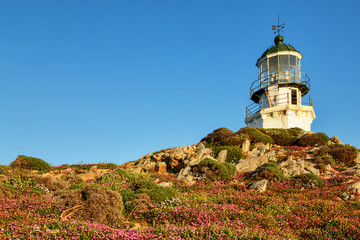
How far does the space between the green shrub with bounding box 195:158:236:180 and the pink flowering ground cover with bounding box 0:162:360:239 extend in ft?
10.8

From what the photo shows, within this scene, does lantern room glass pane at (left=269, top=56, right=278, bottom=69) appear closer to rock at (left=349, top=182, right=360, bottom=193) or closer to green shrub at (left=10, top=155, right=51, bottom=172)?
rock at (left=349, top=182, right=360, bottom=193)

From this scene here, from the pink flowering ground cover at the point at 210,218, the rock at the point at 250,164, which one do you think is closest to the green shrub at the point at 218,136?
the rock at the point at 250,164

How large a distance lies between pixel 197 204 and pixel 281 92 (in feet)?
111

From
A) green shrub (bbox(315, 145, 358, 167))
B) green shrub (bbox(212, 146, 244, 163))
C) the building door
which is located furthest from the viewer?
the building door

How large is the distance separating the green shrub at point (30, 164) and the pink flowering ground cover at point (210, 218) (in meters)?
11.4

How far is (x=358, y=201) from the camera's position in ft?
48.5

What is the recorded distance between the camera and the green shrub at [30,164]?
24.2 m

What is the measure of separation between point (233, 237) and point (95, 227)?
357 centimetres

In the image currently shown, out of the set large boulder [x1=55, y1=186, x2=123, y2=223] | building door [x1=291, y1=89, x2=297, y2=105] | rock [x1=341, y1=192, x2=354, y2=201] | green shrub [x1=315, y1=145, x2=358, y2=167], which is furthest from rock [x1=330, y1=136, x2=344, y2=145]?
large boulder [x1=55, y1=186, x2=123, y2=223]

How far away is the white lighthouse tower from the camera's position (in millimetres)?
41000

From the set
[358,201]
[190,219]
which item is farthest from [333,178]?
[190,219]

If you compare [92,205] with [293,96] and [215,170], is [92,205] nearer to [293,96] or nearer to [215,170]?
[215,170]

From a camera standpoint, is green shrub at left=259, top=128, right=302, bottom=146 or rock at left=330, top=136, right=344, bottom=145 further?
green shrub at left=259, top=128, right=302, bottom=146

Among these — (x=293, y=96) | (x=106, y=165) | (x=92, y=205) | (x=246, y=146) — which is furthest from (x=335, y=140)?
(x=92, y=205)
